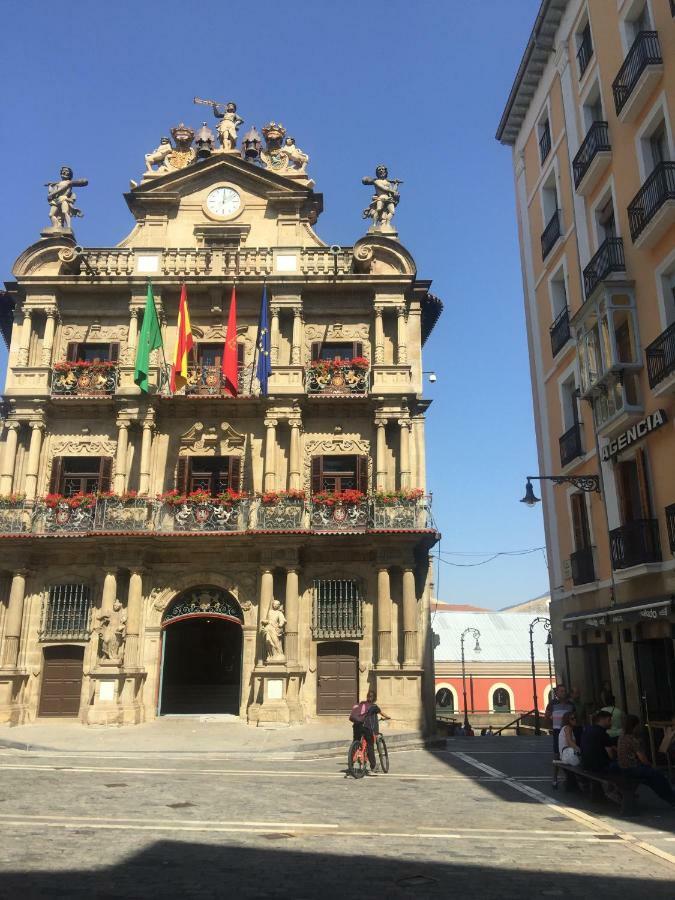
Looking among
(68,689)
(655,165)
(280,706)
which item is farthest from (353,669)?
(655,165)

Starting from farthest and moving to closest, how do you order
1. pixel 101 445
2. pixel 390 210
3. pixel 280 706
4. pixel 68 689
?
pixel 390 210
pixel 101 445
pixel 68 689
pixel 280 706

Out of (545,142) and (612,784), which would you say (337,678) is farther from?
(545,142)

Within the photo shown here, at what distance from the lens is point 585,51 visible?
20.5 meters

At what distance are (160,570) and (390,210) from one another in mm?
15577

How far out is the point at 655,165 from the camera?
16469 mm

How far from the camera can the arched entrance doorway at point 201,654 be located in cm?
2444

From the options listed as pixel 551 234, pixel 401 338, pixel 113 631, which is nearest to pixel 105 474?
pixel 113 631

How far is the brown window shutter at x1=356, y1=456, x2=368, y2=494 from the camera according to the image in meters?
25.1

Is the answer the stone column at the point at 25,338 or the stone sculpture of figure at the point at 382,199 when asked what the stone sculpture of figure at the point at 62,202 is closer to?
the stone column at the point at 25,338

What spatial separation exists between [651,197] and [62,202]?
21.5 metres

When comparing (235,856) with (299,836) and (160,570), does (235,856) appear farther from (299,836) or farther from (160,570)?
(160,570)

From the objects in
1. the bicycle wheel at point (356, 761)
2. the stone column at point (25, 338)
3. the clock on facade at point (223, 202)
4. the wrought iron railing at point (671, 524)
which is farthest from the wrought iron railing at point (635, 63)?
the stone column at point (25, 338)

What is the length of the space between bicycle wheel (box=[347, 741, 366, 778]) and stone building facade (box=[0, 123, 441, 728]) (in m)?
8.21

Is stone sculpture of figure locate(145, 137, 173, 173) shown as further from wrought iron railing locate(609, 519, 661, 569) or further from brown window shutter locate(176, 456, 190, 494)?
wrought iron railing locate(609, 519, 661, 569)
